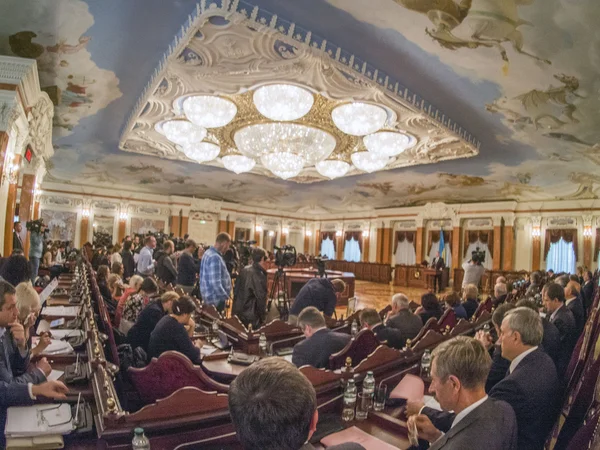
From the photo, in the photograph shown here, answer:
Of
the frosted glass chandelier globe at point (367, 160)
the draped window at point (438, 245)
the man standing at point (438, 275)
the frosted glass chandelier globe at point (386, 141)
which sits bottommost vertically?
the man standing at point (438, 275)

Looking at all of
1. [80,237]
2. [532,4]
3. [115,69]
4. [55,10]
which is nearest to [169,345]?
[55,10]

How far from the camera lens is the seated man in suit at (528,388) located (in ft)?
6.02

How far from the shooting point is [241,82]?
6586 millimetres

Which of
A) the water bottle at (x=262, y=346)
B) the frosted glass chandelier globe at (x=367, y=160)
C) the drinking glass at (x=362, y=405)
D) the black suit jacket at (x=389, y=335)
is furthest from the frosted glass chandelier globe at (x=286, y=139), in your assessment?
the drinking glass at (x=362, y=405)

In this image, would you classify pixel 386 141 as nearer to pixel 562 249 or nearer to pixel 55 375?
pixel 55 375

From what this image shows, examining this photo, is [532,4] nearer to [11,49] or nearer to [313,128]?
[313,128]

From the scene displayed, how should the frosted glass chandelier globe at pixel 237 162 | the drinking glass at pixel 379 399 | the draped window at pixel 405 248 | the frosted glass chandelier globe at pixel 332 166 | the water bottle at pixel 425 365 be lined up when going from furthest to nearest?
the draped window at pixel 405 248, the frosted glass chandelier globe at pixel 332 166, the frosted glass chandelier globe at pixel 237 162, the water bottle at pixel 425 365, the drinking glass at pixel 379 399

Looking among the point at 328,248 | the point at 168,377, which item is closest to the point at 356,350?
the point at 168,377

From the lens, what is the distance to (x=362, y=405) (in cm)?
204

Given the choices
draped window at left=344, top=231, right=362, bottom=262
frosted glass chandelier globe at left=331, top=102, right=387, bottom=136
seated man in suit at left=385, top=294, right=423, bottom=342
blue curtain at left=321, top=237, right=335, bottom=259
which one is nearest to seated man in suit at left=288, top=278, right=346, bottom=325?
seated man in suit at left=385, top=294, right=423, bottom=342

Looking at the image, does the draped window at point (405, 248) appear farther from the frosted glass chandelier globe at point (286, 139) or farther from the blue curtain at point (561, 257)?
the frosted glass chandelier globe at point (286, 139)

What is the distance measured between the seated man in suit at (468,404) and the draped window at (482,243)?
51.8ft

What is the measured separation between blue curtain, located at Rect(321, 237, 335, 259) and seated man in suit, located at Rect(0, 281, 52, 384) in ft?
66.7

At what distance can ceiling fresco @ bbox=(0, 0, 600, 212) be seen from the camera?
14.4 feet
